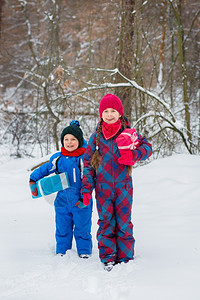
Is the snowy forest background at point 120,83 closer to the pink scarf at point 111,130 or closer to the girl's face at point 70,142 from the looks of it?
the girl's face at point 70,142

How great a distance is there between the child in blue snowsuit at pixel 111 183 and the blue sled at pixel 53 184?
0.20 meters

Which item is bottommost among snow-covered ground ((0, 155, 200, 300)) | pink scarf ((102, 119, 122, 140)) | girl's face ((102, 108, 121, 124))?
snow-covered ground ((0, 155, 200, 300))

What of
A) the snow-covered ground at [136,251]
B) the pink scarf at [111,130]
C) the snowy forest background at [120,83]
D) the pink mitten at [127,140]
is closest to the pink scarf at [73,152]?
the pink scarf at [111,130]

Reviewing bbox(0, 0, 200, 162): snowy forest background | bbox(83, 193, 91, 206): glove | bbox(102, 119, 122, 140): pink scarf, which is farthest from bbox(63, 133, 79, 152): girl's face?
bbox(0, 0, 200, 162): snowy forest background

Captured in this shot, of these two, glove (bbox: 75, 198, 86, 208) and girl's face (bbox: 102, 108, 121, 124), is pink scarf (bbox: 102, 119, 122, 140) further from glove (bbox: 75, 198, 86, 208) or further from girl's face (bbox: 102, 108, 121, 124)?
glove (bbox: 75, 198, 86, 208)

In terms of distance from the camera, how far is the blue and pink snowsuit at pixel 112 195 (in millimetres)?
2639

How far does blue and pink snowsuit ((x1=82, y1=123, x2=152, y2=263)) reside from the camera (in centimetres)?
264

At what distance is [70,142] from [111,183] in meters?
0.55

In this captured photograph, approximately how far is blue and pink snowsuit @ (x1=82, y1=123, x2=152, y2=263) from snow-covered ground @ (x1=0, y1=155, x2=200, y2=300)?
0.51 feet

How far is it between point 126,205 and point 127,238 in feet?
0.92

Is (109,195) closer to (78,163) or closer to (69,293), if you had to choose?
(78,163)

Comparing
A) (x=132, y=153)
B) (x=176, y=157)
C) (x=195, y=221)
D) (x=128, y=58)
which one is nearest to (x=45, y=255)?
(x=132, y=153)

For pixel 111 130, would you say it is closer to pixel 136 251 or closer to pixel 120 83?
pixel 136 251

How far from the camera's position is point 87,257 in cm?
288
